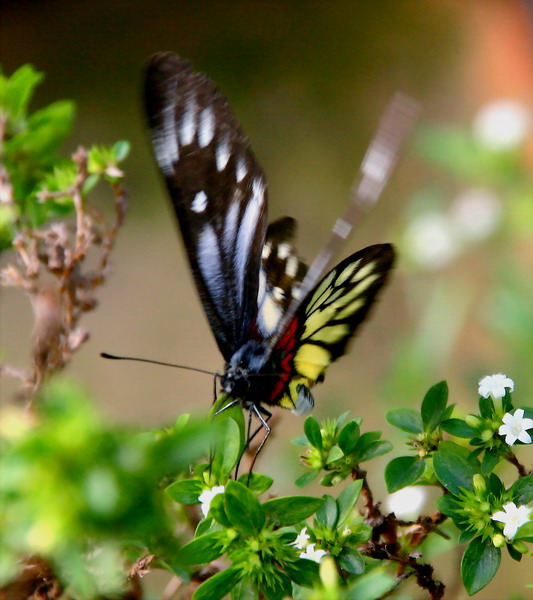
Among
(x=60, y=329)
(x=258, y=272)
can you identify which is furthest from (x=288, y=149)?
(x=60, y=329)

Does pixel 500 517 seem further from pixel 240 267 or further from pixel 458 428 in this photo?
pixel 240 267

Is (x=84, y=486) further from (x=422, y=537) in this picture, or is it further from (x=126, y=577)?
(x=422, y=537)

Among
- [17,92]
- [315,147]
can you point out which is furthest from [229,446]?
[315,147]

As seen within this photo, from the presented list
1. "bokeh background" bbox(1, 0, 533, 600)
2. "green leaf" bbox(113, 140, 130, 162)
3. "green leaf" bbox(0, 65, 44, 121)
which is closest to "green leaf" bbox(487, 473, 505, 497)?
"green leaf" bbox(113, 140, 130, 162)

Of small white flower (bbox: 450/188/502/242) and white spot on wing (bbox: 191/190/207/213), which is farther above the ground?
white spot on wing (bbox: 191/190/207/213)

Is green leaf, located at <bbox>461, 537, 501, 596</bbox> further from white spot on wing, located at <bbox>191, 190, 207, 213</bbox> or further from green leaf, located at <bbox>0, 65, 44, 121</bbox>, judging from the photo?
green leaf, located at <bbox>0, 65, 44, 121</bbox>

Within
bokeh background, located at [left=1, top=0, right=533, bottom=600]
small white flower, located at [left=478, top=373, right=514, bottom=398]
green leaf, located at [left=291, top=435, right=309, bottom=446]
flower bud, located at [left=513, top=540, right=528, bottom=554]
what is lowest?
bokeh background, located at [left=1, top=0, right=533, bottom=600]

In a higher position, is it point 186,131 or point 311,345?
point 186,131
